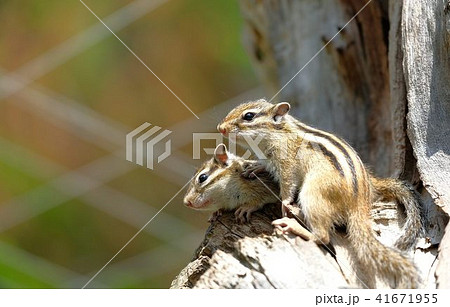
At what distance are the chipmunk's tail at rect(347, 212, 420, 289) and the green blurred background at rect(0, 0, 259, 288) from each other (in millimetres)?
2325

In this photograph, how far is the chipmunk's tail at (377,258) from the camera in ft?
6.04

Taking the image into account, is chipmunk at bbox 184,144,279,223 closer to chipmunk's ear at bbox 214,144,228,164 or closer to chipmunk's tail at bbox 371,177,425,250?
chipmunk's ear at bbox 214,144,228,164

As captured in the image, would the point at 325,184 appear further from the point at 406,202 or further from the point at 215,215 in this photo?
the point at 215,215

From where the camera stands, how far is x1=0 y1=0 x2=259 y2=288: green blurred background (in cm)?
432

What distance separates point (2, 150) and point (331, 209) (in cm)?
295

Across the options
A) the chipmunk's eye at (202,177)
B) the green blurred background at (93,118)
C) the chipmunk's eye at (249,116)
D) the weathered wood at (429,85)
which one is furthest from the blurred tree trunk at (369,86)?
the green blurred background at (93,118)

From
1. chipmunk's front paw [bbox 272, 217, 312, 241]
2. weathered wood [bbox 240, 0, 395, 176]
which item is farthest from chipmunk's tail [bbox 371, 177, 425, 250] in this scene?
weathered wood [bbox 240, 0, 395, 176]

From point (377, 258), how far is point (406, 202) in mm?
339

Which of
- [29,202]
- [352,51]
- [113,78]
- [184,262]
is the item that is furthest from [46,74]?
[352,51]

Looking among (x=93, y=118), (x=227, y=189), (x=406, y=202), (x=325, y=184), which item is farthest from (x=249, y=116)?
(x=93, y=118)

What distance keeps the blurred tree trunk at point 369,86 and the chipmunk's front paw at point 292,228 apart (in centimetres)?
4

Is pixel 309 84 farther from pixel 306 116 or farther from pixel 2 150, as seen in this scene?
pixel 2 150

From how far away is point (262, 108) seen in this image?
2.32 metres

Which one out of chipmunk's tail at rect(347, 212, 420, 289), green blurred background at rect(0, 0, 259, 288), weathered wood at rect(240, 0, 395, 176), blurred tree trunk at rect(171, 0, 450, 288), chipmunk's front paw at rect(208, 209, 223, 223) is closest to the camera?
chipmunk's tail at rect(347, 212, 420, 289)
